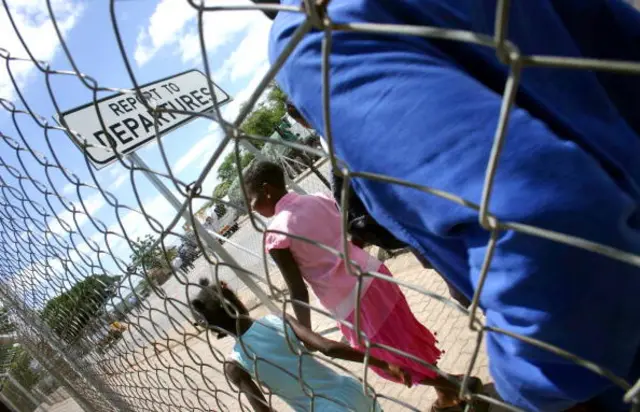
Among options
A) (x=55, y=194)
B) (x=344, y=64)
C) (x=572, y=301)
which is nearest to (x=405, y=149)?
(x=344, y=64)

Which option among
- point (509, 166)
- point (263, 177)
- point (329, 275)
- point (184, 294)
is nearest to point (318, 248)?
point (329, 275)

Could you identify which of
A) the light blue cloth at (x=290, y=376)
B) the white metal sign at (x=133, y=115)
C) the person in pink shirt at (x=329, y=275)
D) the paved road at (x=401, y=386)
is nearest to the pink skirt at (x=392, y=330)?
the person in pink shirt at (x=329, y=275)

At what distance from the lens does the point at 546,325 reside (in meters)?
0.63

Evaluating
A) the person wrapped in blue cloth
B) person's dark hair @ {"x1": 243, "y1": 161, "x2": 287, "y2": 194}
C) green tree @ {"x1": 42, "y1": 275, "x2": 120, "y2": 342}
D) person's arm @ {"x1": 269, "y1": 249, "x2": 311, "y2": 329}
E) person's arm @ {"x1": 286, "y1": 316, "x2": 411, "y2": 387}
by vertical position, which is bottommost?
green tree @ {"x1": 42, "y1": 275, "x2": 120, "y2": 342}

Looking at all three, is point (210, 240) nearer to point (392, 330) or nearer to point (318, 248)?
point (318, 248)

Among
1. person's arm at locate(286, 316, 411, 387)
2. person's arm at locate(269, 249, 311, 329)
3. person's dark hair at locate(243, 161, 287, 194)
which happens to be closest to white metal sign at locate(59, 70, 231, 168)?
person's dark hair at locate(243, 161, 287, 194)

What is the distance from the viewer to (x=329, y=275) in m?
2.03

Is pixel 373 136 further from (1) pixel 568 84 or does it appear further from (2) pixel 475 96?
(1) pixel 568 84

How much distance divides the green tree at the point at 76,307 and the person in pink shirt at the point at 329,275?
2.80ft

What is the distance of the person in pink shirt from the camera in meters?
1.96

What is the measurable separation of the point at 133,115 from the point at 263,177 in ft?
2.12

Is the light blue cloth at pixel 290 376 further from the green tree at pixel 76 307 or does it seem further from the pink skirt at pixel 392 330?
the green tree at pixel 76 307

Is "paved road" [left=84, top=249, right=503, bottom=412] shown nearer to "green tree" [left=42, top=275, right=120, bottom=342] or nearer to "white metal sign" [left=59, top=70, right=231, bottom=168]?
"green tree" [left=42, top=275, right=120, bottom=342]

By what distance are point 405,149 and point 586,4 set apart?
0.50m
